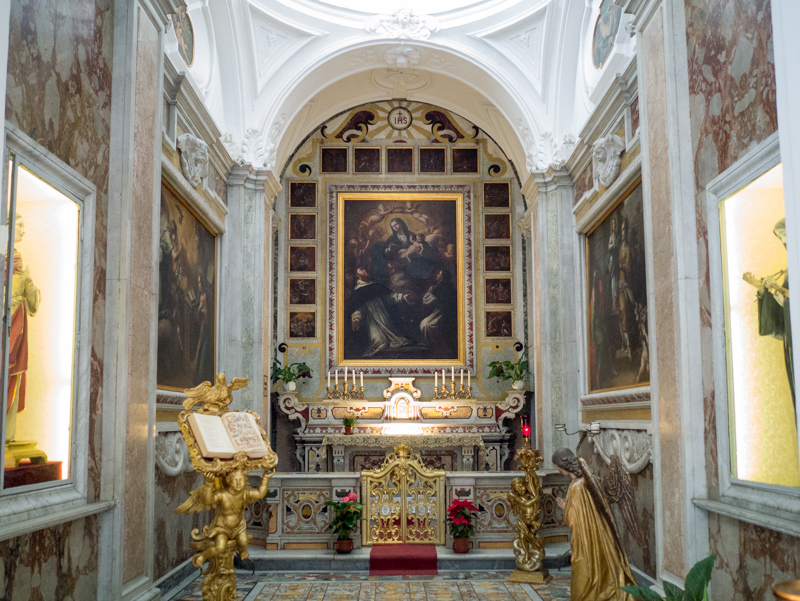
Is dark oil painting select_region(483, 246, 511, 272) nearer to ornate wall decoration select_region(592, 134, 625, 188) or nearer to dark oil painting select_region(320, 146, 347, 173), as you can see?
dark oil painting select_region(320, 146, 347, 173)

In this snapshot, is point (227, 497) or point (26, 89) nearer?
point (26, 89)

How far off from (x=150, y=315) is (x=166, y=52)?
3.33 meters

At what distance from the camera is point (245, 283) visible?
40.1ft

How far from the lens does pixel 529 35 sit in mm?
12320

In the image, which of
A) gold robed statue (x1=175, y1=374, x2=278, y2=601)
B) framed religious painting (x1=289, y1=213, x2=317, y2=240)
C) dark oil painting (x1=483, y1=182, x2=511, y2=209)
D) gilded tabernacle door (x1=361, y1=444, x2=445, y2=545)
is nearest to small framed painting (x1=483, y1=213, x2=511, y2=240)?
dark oil painting (x1=483, y1=182, x2=511, y2=209)

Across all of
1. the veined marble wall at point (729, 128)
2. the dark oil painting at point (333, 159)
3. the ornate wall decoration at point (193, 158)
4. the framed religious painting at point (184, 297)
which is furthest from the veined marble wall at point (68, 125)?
the dark oil painting at point (333, 159)

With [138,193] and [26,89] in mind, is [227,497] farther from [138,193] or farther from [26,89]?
[26,89]

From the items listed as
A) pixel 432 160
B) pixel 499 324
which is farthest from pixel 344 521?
pixel 432 160

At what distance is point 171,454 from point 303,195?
297 inches

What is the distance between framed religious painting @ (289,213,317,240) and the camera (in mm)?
15109

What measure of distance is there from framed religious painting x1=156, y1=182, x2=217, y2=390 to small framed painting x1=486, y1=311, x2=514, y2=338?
564cm

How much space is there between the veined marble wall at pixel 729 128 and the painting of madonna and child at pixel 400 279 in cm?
874

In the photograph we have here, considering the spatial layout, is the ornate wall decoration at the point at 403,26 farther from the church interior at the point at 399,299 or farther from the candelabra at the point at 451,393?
the candelabra at the point at 451,393

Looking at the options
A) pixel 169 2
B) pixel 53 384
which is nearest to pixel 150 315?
pixel 53 384
